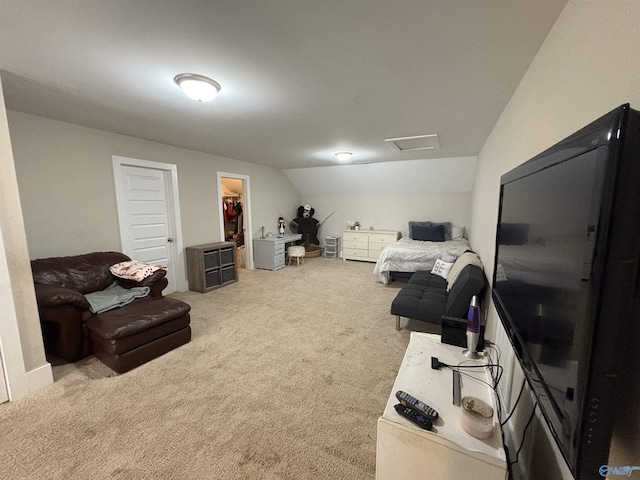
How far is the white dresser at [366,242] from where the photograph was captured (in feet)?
20.5

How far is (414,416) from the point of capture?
1.08m

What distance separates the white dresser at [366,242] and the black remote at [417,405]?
16.9ft

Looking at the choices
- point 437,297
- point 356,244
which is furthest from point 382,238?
point 437,297

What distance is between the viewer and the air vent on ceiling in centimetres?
347

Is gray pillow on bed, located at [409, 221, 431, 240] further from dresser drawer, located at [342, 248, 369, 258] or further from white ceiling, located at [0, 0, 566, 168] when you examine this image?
white ceiling, located at [0, 0, 566, 168]

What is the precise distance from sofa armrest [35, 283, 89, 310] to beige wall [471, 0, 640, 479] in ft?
10.5

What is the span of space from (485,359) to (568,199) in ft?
3.83

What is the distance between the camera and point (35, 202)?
8.98 ft

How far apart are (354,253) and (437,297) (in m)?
3.70

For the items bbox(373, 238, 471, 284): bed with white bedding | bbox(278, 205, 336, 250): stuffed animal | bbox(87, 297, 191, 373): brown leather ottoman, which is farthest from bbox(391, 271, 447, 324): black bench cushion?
bbox(278, 205, 336, 250): stuffed animal

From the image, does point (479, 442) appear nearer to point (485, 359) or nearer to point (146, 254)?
point (485, 359)

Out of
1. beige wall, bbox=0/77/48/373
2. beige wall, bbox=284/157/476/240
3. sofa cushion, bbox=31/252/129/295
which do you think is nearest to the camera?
beige wall, bbox=0/77/48/373

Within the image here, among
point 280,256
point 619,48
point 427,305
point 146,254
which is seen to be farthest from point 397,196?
point 619,48

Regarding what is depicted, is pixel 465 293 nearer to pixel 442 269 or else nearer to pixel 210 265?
pixel 442 269
